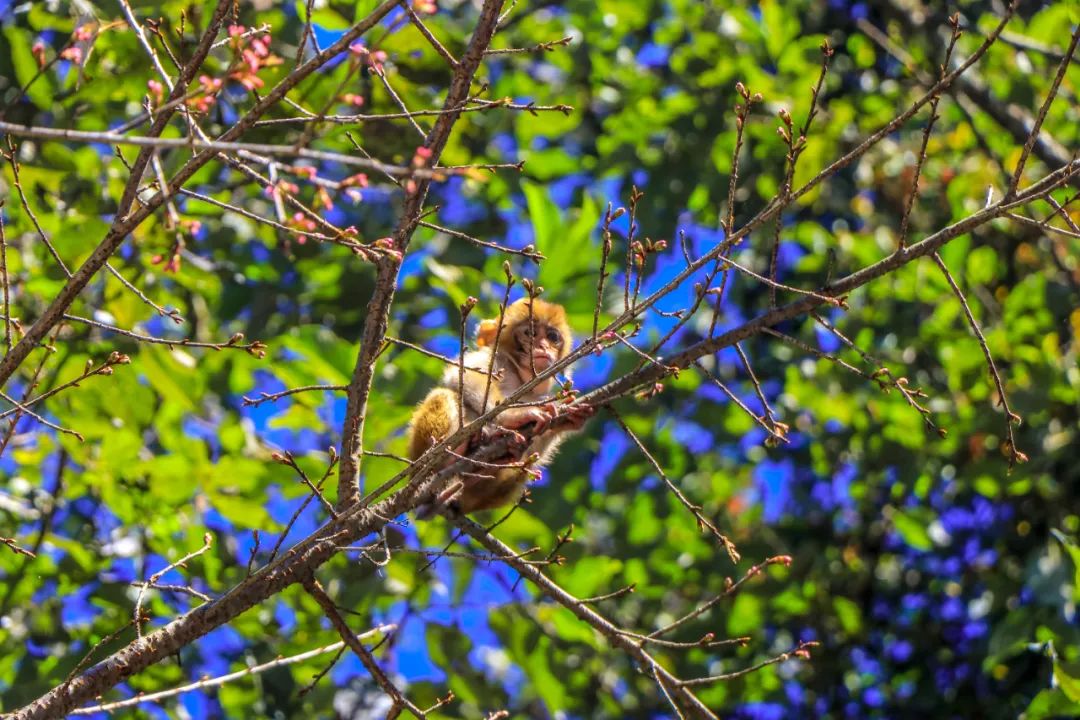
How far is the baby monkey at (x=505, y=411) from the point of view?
4.00 m

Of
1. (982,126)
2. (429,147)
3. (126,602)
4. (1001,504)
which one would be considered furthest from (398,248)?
(982,126)

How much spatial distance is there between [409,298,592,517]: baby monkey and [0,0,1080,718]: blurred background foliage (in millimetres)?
206

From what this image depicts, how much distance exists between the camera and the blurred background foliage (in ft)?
17.7

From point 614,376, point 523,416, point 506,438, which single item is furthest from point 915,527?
point 506,438

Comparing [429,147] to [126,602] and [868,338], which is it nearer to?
[126,602]

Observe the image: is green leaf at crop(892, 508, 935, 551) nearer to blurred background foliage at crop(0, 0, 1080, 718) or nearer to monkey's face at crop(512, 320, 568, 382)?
blurred background foliage at crop(0, 0, 1080, 718)

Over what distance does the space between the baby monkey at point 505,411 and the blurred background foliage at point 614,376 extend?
0.68 ft

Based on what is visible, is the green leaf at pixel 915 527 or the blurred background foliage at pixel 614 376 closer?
the blurred background foliage at pixel 614 376

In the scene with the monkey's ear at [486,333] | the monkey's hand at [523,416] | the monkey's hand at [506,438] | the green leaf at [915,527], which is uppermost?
the monkey's ear at [486,333]

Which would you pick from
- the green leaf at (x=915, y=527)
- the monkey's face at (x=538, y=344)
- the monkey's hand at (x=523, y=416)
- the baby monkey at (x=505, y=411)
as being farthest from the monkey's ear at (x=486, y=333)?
the green leaf at (x=915, y=527)

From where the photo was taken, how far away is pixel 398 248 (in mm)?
3232

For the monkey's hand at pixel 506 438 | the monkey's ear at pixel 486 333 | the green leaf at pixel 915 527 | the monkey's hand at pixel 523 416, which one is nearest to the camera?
the monkey's hand at pixel 506 438

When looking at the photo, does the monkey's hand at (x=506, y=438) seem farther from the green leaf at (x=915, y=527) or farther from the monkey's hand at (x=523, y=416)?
the green leaf at (x=915, y=527)

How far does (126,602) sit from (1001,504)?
498cm
